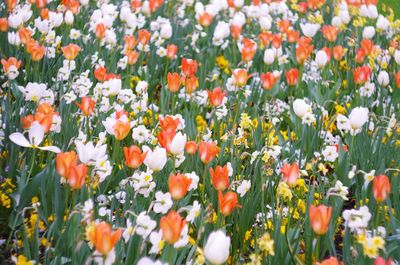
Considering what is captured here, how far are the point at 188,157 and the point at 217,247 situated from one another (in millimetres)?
1124

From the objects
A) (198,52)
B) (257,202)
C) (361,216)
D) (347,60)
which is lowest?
(347,60)

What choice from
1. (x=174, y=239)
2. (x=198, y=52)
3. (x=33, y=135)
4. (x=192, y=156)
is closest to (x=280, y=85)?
(x=198, y=52)

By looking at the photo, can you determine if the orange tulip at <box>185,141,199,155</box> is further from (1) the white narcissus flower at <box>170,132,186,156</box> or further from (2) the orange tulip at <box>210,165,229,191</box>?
(2) the orange tulip at <box>210,165,229,191</box>

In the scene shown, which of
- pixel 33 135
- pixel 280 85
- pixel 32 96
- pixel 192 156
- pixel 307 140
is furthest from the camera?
pixel 280 85

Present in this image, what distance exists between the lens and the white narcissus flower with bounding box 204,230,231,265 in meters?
1.49

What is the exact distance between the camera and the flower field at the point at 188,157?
6.32ft

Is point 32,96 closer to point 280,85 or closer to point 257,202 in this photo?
point 257,202

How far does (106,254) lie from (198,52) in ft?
10.5

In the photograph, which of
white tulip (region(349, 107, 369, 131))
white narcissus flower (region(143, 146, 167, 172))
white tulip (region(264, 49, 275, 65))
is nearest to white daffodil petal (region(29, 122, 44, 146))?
white narcissus flower (region(143, 146, 167, 172))

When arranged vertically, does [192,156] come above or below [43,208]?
below

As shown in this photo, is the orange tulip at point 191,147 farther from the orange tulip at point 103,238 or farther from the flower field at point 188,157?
the orange tulip at point 103,238

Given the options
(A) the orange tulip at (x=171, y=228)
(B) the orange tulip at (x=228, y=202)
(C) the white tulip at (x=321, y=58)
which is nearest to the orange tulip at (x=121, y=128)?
(B) the orange tulip at (x=228, y=202)

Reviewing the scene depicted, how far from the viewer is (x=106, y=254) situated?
1.58 meters

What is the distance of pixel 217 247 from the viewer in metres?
1.50
